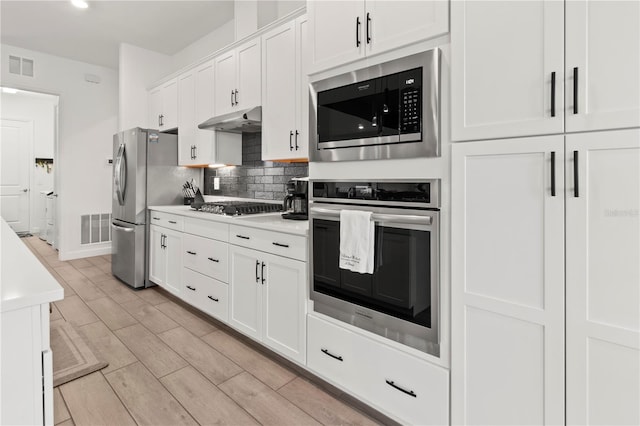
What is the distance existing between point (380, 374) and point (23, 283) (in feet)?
4.88

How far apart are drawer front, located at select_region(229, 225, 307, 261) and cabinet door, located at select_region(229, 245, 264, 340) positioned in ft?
0.20

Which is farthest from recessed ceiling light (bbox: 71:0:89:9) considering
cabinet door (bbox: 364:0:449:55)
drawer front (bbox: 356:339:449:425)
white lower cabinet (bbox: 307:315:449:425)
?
drawer front (bbox: 356:339:449:425)

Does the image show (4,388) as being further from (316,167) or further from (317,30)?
(317,30)

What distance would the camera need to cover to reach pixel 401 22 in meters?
1.57

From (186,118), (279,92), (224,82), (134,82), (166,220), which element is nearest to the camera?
(279,92)

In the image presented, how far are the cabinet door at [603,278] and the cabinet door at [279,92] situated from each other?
6.19 ft

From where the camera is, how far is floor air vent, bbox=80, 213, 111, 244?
5.28 m

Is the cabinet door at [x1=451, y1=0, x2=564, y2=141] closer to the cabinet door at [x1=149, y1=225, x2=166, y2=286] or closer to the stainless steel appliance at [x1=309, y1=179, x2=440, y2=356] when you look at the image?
the stainless steel appliance at [x1=309, y1=179, x2=440, y2=356]

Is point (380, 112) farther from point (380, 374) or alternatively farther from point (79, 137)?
point (79, 137)

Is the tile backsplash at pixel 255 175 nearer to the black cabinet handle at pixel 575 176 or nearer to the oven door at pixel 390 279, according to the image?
the oven door at pixel 390 279

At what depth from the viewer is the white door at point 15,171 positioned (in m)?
7.06

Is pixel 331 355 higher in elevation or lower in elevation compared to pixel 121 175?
lower

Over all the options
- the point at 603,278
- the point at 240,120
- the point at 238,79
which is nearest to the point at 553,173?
the point at 603,278

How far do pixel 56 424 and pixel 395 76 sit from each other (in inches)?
94.7
